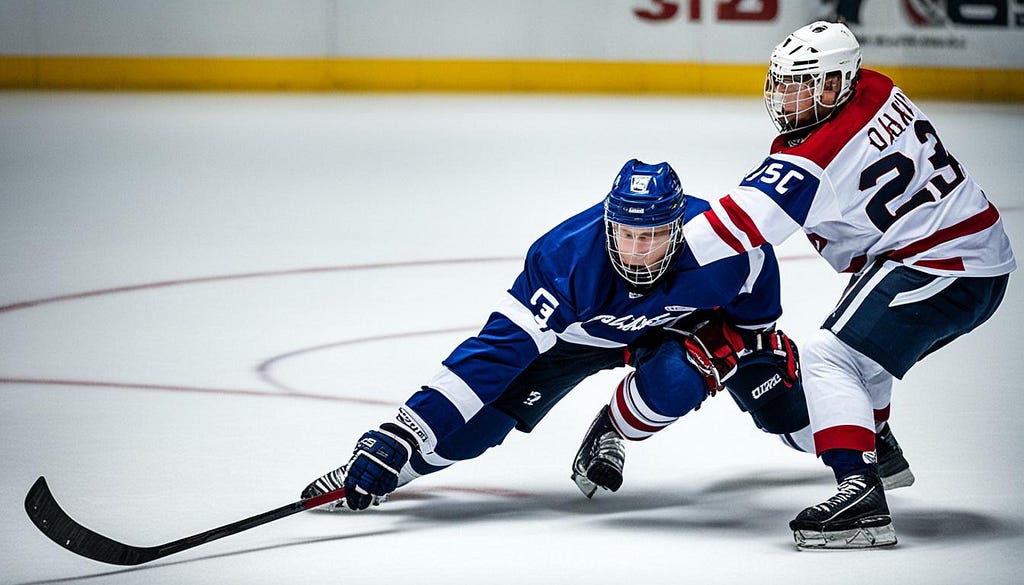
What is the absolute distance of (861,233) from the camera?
334cm

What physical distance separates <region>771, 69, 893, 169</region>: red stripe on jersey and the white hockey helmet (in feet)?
0.13

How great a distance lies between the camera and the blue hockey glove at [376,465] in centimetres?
323

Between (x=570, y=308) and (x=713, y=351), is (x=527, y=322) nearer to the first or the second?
(x=570, y=308)

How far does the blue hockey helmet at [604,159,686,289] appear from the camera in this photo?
3.25 m

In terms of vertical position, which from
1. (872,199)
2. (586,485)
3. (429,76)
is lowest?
(429,76)

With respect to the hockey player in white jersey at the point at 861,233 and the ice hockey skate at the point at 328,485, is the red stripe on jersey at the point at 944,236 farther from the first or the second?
the ice hockey skate at the point at 328,485

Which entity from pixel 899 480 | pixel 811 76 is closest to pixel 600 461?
pixel 899 480

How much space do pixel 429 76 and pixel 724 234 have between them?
33.7 ft

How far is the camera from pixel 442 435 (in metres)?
Result: 3.31

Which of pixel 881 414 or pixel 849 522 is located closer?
pixel 849 522

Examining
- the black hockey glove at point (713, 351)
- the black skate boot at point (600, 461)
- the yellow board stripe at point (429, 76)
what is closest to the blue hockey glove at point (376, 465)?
the black skate boot at point (600, 461)

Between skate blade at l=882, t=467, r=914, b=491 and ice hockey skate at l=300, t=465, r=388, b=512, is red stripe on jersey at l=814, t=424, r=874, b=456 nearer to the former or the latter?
skate blade at l=882, t=467, r=914, b=491

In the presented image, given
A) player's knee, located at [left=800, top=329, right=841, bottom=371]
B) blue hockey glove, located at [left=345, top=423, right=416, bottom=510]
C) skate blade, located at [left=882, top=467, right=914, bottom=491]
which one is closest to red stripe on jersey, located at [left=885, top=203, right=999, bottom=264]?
player's knee, located at [left=800, top=329, right=841, bottom=371]

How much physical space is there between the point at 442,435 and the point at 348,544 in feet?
0.95
